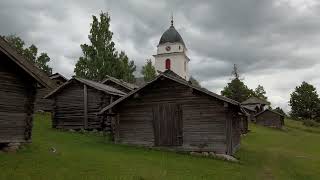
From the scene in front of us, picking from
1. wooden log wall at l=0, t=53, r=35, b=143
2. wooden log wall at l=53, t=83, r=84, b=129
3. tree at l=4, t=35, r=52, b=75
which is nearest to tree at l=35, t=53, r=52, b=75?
tree at l=4, t=35, r=52, b=75

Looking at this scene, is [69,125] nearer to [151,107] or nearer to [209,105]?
[151,107]

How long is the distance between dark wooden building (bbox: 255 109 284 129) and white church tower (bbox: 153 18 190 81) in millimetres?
31540

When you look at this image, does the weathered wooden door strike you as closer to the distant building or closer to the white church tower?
the distant building

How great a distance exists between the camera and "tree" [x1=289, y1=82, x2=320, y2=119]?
111 metres

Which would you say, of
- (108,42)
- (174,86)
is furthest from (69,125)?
(108,42)

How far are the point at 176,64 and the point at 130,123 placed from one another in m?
81.0

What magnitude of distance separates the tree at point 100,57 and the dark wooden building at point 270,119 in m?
30.2

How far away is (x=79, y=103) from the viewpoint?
38656 millimetres

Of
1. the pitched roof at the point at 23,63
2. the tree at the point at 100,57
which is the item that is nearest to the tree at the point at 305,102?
the tree at the point at 100,57

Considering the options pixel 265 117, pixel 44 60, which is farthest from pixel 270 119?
pixel 44 60

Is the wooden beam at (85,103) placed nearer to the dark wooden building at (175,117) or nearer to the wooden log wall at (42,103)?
the dark wooden building at (175,117)

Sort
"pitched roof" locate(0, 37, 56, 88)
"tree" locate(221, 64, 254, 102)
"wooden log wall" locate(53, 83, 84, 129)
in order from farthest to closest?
"tree" locate(221, 64, 254, 102) → "wooden log wall" locate(53, 83, 84, 129) → "pitched roof" locate(0, 37, 56, 88)

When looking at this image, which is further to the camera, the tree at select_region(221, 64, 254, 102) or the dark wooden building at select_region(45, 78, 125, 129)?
the tree at select_region(221, 64, 254, 102)

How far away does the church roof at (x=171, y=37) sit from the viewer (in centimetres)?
11200
